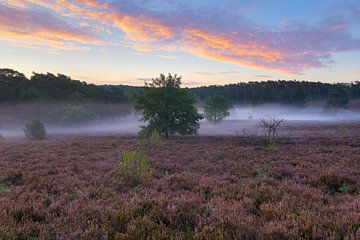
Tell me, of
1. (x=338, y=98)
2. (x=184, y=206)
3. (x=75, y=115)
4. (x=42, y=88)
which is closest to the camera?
(x=184, y=206)

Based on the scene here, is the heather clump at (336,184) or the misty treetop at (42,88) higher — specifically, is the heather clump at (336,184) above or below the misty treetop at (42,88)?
below

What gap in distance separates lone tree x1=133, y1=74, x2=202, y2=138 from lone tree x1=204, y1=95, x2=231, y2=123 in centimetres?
2732

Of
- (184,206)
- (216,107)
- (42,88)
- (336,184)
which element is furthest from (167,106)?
(42,88)

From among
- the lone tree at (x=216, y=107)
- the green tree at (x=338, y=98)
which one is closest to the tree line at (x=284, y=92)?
the green tree at (x=338, y=98)

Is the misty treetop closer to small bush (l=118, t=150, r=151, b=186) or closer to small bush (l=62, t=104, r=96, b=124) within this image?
small bush (l=62, t=104, r=96, b=124)

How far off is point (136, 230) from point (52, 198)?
3.35 meters

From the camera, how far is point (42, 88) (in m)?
70.2

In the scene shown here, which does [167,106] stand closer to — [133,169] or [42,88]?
[133,169]

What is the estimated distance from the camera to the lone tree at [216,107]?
183ft

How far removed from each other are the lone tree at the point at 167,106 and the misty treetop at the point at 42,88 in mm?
45950

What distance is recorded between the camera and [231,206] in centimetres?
611

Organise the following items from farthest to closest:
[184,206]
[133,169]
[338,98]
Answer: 1. [338,98]
2. [133,169]
3. [184,206]

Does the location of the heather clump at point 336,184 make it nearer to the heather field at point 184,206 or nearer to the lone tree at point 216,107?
the heather field at point 184,206

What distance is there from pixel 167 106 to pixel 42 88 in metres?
53.7
